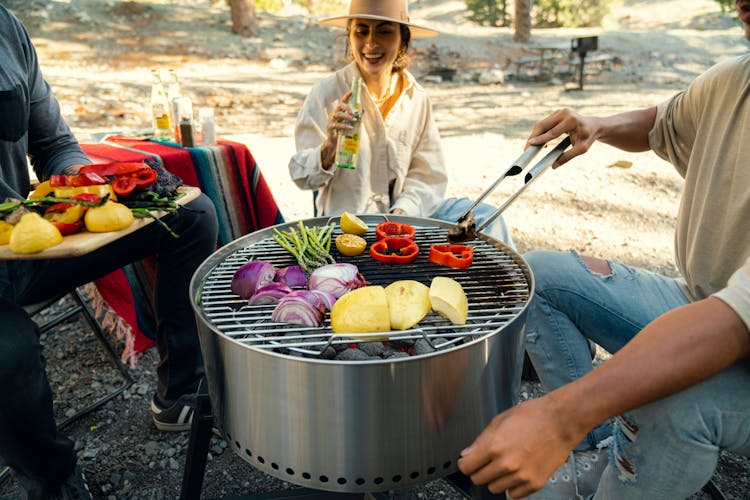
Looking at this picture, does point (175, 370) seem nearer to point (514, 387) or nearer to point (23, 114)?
point (23, 114)

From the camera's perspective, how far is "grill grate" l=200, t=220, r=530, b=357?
1621 millimetres

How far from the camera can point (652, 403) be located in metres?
1.52

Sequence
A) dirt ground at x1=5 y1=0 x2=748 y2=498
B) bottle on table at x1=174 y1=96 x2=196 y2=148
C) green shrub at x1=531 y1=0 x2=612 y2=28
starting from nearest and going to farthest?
bottle on table at x1=174 y1=96 x2=196 y2=148
dirt ground at x1=5 y1=0 x2=748 y2=498
green shrub at x1=531 y1=0 x2=612 y2=28

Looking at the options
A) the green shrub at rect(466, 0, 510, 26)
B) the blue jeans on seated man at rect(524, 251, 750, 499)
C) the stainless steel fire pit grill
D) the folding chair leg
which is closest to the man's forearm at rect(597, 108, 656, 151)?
the blue jeans on seated man at rect(524, 251, 750, 499)

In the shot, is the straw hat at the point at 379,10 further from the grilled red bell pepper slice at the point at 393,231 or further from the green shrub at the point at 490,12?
the green shrub at the point at 490,12

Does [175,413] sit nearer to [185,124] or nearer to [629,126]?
[185,124]

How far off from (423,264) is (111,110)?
1039 centimetres

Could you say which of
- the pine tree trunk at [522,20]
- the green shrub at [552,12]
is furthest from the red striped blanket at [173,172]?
the green shrub at [552,12]

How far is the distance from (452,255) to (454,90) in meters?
13.4

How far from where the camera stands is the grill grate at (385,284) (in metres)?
1.62

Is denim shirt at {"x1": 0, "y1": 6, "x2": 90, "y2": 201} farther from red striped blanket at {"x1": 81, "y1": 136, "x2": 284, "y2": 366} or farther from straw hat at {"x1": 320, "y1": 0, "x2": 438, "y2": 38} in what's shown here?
straw hat at {"x1": 320, "y1": 0, "x2": 438, "y2": 38}

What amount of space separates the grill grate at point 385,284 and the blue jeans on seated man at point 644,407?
10.9 inches

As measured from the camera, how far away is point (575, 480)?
89.6 inches

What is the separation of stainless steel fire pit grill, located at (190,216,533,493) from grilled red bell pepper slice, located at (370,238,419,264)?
405 millimetres
